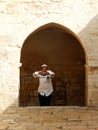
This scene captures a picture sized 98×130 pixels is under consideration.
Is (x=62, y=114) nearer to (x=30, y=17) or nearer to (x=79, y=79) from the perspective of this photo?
(x=30, y=17)

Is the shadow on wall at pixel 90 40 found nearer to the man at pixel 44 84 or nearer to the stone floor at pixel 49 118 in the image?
the man at pixel 44 84

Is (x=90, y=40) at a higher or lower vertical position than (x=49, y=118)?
higher

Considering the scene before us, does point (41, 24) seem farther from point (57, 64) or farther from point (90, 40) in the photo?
point (57, 64)

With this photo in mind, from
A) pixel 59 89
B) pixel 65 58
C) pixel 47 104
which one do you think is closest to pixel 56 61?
pixel 65 58

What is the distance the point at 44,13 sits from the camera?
25.7 ft

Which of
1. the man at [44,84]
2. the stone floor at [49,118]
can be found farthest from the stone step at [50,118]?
the man at [44,84]

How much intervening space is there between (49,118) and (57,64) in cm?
417

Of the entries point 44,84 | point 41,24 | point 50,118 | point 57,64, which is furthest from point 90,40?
point 57,64

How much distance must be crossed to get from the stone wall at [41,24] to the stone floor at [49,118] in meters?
0.76

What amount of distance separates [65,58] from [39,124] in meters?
4.83

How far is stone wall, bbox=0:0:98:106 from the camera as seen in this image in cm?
778

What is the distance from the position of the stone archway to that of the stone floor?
8.72 feet

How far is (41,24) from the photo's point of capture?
780 cm

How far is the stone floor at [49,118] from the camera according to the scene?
5532 millimetres
